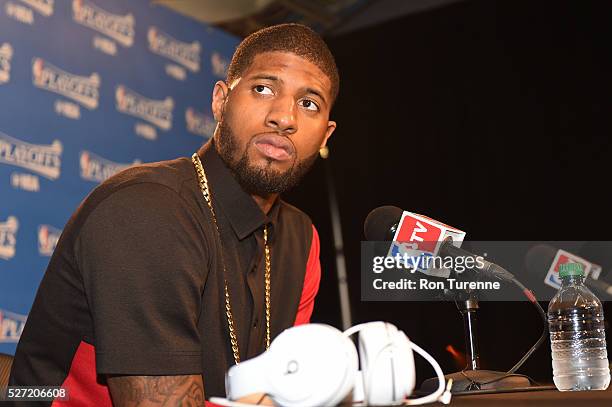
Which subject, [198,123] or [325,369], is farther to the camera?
[198,123]

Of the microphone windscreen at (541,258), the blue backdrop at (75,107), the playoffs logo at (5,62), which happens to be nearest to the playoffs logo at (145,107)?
the blue backdrop at (75,107)

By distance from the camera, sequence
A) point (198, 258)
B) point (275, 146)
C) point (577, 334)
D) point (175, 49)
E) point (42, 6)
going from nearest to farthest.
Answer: point (198, 258) < point (577, 334) < point (275, 146) < point (42, 6) < point (175, 49)

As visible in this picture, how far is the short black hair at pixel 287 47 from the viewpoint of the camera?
180 centimetres

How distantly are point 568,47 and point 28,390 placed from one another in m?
3.26

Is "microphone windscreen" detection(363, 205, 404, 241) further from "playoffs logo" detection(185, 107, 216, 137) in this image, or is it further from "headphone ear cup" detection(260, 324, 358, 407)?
"playoffs logo" detection(185, 107, 216, 137)

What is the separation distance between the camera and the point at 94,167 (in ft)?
10.6

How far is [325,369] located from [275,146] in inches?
39.2

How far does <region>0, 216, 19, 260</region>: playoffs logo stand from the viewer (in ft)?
9.21

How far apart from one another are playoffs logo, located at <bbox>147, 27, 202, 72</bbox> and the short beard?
6.60ft

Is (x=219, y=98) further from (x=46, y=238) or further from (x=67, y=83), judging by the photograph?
(x=67, y=83)

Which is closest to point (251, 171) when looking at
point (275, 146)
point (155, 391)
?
point (275, 146)

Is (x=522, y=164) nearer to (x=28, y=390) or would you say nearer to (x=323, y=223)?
(x=323, y=223)

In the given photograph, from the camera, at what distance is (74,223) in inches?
57.7

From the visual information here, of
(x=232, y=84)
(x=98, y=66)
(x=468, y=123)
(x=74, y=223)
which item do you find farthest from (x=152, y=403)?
(x=468, y=123)
